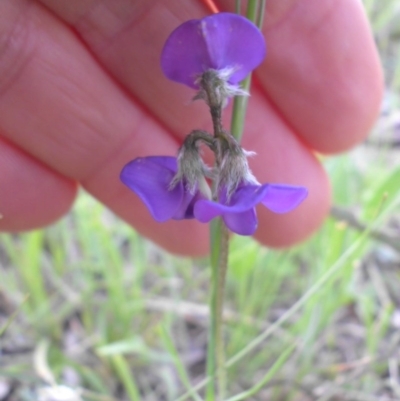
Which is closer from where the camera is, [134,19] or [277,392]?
[134,19]

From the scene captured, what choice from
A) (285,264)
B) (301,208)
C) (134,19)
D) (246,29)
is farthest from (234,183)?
(285,264)

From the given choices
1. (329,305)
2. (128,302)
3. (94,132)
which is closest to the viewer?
(94,132)

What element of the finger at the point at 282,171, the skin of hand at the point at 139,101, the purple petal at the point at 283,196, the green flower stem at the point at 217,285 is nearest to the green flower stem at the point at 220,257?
the green flower stem at the point at 217,285

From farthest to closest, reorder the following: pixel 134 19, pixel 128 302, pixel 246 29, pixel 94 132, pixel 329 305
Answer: pixel 128 302 < pixel 329 305 < pixel 94 132 < pixel 134 19 < pixel 246 29

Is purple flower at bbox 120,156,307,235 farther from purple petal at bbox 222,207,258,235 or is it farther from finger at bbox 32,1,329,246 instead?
finger at bbox 32,1,329,246

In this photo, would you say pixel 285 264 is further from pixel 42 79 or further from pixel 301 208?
pixel 42 79

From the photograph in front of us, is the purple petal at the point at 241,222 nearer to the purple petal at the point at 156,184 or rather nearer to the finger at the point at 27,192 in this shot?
the purple petal at the point at 156,184

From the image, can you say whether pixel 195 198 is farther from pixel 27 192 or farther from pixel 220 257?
pixel 27 192
